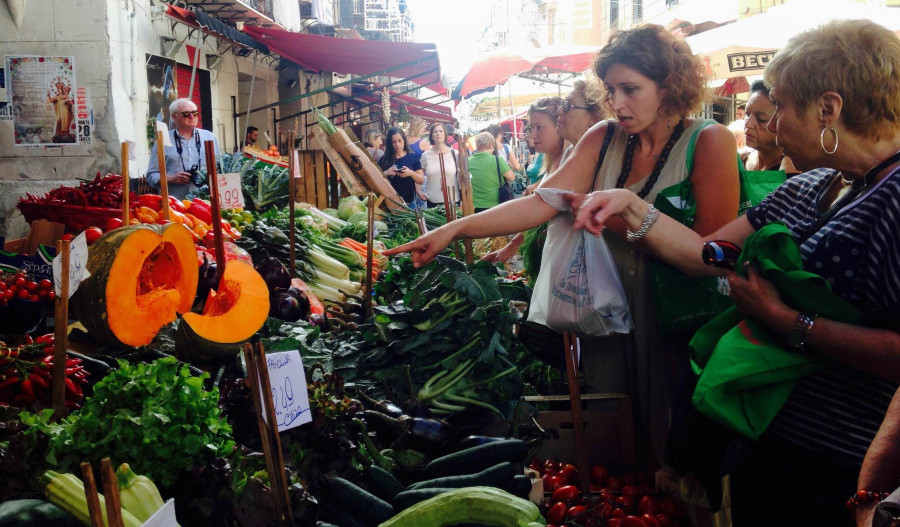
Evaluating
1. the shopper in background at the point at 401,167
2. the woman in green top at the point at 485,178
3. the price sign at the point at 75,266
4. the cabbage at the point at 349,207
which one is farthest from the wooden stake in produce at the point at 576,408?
the shopper in background at the point at 401,167

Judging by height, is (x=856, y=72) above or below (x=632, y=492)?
above

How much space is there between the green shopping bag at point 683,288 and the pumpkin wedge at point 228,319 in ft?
5.46

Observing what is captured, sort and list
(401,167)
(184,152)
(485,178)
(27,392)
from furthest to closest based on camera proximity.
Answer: (401,167)
(485,178)
(184,152)
(27,392)

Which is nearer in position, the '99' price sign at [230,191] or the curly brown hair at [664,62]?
the curly brown hair at [664,62]

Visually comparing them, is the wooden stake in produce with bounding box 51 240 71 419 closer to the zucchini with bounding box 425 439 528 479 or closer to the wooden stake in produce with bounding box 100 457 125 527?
the wooden stake in produce with bounding box 100 457 125 527

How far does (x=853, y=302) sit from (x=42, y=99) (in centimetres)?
862

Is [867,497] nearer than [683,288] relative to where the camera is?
Yes

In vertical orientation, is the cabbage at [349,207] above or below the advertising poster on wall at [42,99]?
below

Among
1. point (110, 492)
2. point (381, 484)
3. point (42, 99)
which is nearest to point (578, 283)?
point (381, 484)

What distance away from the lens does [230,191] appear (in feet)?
15.2

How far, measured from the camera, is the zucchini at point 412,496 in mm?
1873

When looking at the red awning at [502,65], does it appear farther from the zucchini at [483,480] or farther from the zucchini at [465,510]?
the zucchini at [465,510]

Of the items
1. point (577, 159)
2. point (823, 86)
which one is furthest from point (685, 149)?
point (823, 86)

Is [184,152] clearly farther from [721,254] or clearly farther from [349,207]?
[721,254]
